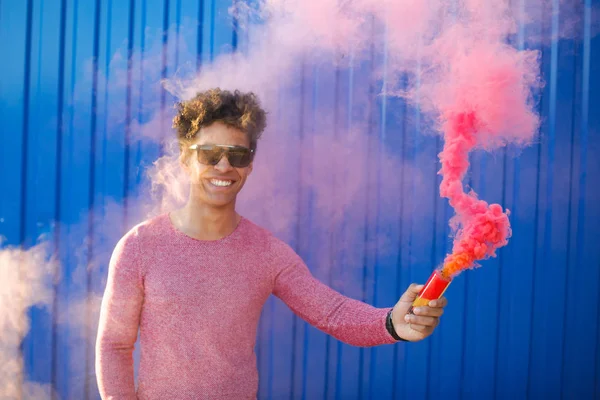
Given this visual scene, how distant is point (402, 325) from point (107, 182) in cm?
204

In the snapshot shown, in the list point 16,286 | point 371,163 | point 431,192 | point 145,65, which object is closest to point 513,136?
point 431,192

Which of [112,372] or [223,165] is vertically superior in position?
[223,165]

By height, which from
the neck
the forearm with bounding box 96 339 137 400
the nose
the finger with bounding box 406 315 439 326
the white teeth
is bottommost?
the forearm with bounding box 96 339 137 400

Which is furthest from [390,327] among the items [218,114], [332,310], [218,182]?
[218,114]

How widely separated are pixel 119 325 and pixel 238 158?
2.95 ft

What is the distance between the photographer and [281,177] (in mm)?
3104

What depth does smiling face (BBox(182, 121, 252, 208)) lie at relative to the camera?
2.21m

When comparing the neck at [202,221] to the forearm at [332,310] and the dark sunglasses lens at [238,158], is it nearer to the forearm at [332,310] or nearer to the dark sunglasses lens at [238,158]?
the dark sunglasses lens at [238,158]

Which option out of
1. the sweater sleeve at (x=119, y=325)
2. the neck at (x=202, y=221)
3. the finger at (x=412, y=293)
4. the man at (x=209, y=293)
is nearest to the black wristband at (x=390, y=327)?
the man at (x=209, y=293)

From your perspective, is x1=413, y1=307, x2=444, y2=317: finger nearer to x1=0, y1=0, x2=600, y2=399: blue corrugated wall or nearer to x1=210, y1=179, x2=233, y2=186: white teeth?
x1=210, y1=179, x2=233, y2=186: white teeth

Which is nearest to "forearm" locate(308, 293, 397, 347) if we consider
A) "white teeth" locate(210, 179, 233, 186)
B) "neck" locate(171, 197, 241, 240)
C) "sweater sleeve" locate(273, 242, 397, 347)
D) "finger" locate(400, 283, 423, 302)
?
"sweater sleeve" locate(273, 242, 397, 347)

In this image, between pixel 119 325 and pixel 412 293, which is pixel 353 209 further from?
pixel 119 325

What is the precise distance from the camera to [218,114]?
2238 mm

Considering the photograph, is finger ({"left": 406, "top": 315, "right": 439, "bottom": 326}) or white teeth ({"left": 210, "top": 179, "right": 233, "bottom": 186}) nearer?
finger ({"left": 406, "top": 315, "right": 439, "bottom": 326})
